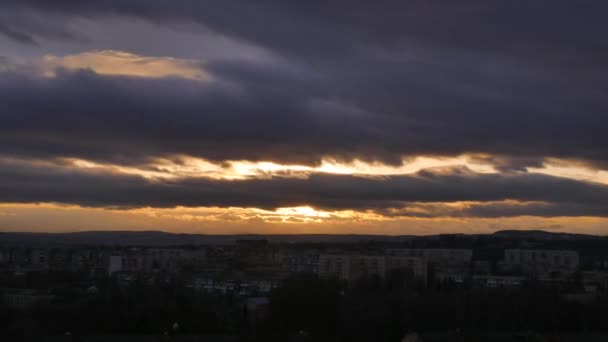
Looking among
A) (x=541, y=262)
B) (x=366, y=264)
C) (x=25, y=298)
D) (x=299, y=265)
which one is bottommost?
(x=25, y=298)

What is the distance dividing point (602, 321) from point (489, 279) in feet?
68.2

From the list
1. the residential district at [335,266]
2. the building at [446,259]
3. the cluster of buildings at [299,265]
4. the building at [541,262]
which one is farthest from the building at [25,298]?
the building at [541,262]

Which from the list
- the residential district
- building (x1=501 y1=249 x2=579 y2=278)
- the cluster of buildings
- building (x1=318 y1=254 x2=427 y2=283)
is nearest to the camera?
the residential district

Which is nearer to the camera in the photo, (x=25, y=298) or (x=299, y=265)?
(x=25, y=298)

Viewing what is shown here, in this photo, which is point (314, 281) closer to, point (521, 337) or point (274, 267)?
point (521, 337)

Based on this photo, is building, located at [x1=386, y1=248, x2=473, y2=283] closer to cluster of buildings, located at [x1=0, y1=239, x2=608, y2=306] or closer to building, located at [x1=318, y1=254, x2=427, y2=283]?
cluster of buildings, located at [x1=0, y1=239, x2=608, y2=306]

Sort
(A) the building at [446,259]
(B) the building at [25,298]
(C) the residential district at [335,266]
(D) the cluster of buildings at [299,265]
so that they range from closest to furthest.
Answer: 1. (B) the building at [25,298]
2. (C) the residential district at [335,266]
3. (D) the cluster of buildings at [299,265]
4. (A) the building at [446,259]

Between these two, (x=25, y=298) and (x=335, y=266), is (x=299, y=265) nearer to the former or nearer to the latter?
(x=335, y=266)

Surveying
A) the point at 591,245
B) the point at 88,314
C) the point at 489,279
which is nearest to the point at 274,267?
the point at 489,279

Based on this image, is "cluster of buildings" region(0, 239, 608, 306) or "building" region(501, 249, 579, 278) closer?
"cluster of buildings" region(0, 239, 608, 306)

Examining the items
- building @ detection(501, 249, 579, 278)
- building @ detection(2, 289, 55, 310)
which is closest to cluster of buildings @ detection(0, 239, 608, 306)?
building @ detection(501, 249, 579, 278)

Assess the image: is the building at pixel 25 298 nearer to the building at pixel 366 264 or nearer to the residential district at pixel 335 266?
the residential district at pixel 335 266

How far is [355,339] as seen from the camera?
67.4 feet

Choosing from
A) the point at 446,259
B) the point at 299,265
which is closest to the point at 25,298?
the point at 299,265
